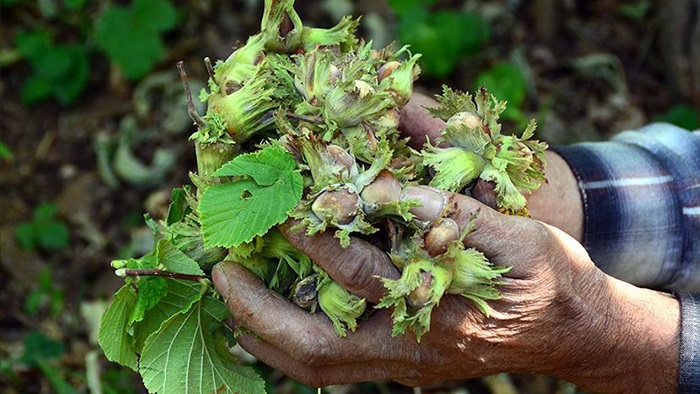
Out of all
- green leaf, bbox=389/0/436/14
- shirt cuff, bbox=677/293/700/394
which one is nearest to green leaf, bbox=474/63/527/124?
green leaf, bbox=389/0/436/14

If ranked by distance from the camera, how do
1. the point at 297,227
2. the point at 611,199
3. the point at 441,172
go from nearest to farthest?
the point at 297,227 < the point at 441,172 < the point at 611,199

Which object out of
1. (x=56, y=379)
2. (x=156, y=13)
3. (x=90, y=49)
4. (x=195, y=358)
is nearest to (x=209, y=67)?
(x=195, y=358)

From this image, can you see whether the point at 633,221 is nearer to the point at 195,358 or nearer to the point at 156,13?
the point at 195,358

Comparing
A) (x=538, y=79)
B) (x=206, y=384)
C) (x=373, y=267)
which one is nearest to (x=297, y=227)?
(x=373, y=267)

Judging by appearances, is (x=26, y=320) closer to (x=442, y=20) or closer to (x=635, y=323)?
(x=442, y=20)

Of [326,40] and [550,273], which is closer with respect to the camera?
[550,273]

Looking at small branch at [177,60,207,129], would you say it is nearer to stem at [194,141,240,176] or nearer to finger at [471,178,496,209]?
stem at [194,141,240,176]

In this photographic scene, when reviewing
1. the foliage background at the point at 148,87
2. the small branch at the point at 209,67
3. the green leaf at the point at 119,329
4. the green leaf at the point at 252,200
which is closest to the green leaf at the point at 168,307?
the green leaf at the point at 119,329

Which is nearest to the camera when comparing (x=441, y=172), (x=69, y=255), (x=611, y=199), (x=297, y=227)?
(x=297, y=227)
